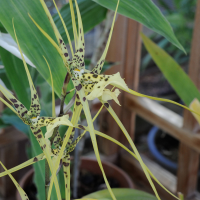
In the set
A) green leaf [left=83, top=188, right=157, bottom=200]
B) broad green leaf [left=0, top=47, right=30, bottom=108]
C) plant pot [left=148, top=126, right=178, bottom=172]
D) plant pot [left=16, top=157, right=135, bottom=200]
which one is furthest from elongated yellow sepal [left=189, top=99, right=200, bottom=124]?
plant pot [left=148, top=126, right=178, bottom=172]

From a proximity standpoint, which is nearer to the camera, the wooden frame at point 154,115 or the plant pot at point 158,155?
the wooden frame at point 154,115

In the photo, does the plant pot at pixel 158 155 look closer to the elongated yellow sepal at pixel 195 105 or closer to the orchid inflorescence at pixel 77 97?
the elongated yellow sepal at pixel 195 105

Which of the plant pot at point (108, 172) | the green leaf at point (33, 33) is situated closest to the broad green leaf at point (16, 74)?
the green leaf at point (33, 33)

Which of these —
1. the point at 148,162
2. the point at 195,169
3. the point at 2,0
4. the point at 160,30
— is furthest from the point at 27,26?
the point at 148,162

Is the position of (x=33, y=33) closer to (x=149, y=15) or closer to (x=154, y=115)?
(x=149, y=15)

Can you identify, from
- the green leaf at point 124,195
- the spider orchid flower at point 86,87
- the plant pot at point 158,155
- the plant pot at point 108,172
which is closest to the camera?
the spider orchid flower at point 86,87

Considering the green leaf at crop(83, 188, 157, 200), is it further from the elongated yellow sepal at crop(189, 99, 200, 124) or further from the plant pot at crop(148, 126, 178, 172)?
the plant pot at crop(148, 126, 178, 172)
